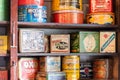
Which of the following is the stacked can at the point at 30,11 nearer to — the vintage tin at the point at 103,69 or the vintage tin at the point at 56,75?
the vintage tin at the point at 56,75

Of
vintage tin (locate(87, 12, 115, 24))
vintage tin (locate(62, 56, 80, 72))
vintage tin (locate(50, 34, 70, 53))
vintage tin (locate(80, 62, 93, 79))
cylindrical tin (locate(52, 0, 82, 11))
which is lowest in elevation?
vintage tin (locate(80, 62, 93, 79))

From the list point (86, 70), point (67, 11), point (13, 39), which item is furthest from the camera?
point (86, 70)

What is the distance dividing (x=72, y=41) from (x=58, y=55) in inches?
6.1

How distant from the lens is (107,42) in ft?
6.61

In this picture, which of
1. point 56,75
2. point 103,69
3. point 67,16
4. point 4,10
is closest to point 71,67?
point 56,75

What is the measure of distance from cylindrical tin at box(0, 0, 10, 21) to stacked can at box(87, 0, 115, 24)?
0.59m

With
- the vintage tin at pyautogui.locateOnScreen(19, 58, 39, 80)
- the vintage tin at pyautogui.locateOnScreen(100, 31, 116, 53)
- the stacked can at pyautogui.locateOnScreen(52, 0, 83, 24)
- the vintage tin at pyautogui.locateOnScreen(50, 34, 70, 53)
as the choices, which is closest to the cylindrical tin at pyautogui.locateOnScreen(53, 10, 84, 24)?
the stacked can at pyautogui.locateOnScreen(52, 0, 83, 24)

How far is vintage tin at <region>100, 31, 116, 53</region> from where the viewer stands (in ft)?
6.60

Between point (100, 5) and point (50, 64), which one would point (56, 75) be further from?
point (100, 5)

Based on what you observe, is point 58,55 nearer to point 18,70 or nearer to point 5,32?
point 18,70

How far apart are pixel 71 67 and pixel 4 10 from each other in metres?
0.60

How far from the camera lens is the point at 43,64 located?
6.41ft

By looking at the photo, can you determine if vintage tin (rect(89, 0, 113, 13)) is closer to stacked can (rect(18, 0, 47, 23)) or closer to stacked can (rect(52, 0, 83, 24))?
stacked can (rect(52, 0, 83, 24))

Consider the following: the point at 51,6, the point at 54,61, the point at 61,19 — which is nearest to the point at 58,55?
the point at 54,61
